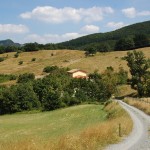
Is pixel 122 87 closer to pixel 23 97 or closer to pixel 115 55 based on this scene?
pixel 23 97

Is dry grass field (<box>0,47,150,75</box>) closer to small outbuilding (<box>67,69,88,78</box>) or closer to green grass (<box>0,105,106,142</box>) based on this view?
small outbuilding (<box>67,69,88,78</box>)

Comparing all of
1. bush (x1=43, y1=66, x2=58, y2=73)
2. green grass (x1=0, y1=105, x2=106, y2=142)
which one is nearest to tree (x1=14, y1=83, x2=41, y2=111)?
green grass (x1=0, y1=105, x2=106, y2=142)

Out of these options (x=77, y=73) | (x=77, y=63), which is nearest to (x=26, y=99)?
(x=77, y=73)

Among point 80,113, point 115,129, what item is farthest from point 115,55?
point 115,129

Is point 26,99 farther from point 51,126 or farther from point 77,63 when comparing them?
point 77,63

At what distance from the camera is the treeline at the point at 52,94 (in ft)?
339

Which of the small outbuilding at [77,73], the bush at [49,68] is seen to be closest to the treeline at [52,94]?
the small outbuilding at [77,73]

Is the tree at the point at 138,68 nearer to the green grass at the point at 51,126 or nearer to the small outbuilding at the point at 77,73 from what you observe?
the green grass at the point at 51,126

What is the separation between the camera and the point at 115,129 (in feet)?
95.8

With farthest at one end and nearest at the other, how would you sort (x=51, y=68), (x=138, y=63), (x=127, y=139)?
(x=51, y=68), (x=138, y=63), (x=127, y=139)

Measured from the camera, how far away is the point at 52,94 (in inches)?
3994

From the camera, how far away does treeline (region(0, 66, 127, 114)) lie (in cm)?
Answer: 10325

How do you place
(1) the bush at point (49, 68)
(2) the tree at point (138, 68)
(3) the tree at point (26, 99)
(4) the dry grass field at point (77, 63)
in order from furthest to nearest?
(1) the bush at point (49, 68) → (4) the dry grass field at point (77, 63) → (2) the tree at point (138, 68) → (3) the tree at point (26, 99)

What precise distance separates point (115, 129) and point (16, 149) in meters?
12.0
